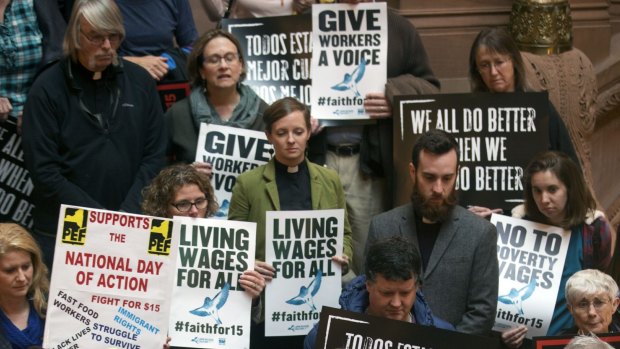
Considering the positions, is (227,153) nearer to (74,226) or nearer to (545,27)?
(74,226)

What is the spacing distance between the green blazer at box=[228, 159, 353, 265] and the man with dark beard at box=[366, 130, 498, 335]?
1.93 ft

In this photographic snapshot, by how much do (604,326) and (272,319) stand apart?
5.52ft

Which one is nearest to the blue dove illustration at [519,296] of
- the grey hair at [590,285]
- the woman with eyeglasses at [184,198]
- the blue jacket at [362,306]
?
the grey hair at [590,285]

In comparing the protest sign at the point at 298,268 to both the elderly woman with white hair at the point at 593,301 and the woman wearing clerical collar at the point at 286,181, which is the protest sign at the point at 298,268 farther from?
the elderly woman with white hair at the point at 593,301

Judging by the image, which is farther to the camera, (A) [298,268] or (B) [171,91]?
(B) [171,91]

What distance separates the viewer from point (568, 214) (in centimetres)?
746

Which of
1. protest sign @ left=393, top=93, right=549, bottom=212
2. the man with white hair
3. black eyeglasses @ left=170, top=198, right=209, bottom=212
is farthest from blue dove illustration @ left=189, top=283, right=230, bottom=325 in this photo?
protest sign @ left=393, top=93, right=549, bottom=212

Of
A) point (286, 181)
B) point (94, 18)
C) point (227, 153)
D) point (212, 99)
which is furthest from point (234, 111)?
point (94, 18)

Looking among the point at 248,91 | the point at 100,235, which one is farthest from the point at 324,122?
the point at 100,235

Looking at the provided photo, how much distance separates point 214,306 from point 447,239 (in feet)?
3.92

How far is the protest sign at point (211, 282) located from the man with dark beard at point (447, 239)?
67 centimetres

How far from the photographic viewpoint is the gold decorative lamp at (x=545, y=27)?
30.7 feet

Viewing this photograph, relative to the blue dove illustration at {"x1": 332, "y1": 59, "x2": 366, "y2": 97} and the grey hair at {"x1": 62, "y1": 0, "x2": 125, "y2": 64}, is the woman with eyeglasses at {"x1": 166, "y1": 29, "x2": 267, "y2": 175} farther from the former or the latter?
the grey hair at {"x1": 62, "y1": 0, "x2": 125, "y2": 64}

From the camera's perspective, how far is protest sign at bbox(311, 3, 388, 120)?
8352 millimetres
